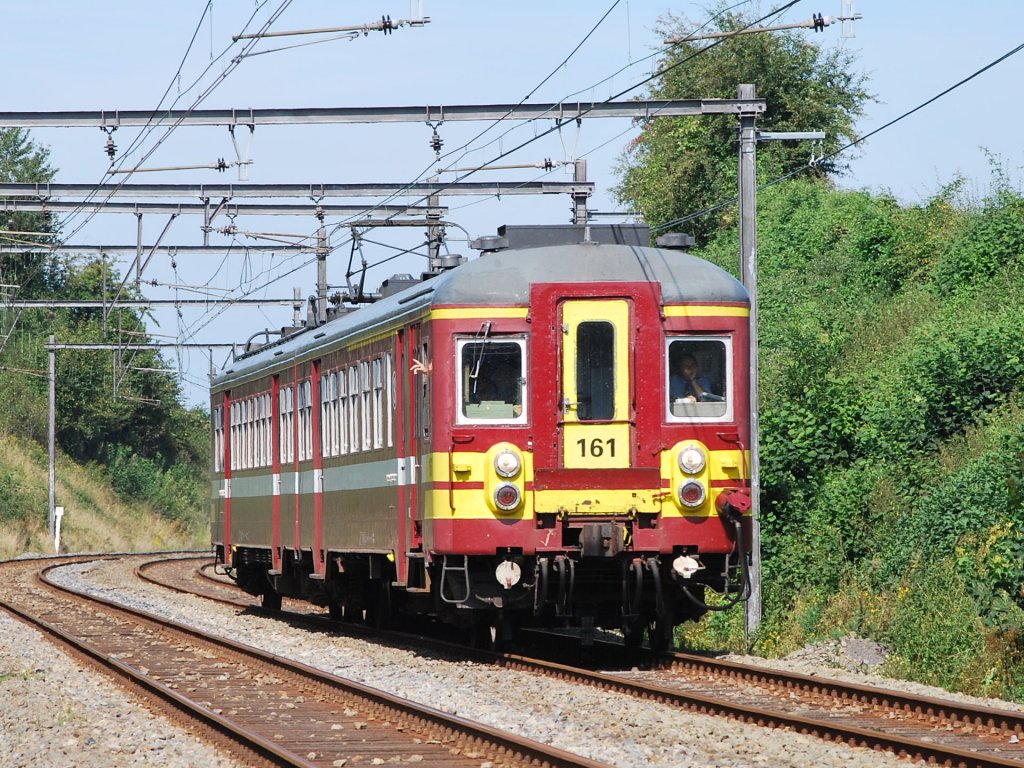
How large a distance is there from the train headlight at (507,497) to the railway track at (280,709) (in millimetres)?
1942

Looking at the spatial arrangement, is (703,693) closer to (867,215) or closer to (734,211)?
(867,215)

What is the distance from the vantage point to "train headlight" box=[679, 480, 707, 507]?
14.1 m

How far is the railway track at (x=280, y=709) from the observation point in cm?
985

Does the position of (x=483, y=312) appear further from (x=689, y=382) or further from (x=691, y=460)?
(x=691, y=460)

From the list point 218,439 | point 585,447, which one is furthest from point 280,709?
Answer: point 218,439

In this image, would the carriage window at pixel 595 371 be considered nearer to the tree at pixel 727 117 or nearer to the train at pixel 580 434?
the train at pixel 580 434

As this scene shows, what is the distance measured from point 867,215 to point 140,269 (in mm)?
13549

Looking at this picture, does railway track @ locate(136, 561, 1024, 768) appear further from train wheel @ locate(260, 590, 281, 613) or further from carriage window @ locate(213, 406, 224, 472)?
carriage window @ locate(213, 406, 224, 472)

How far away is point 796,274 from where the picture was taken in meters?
31.6

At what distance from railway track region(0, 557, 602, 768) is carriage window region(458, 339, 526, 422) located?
8.26ft

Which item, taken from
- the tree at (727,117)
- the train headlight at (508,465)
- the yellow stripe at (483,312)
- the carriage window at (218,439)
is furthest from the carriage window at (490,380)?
the tree at (727,117)

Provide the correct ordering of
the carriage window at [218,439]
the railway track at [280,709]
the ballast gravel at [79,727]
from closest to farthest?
1. the railway track at [280,709]
2. the ballast gravel at [79,727]
3. the carriage window at [218,439]

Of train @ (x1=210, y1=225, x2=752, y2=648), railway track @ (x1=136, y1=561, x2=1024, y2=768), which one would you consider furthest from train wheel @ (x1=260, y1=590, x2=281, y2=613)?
railway track @ (x1=136, y1=561, x2=1024, y2=768)

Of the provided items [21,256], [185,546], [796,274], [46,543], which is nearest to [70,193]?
[796,274]
